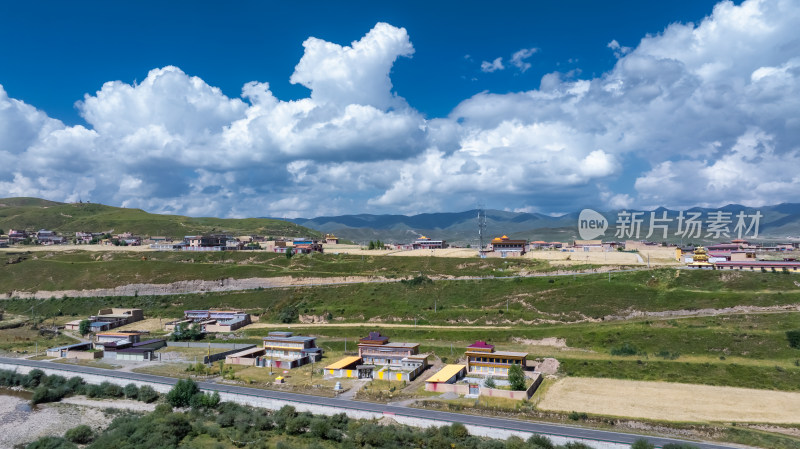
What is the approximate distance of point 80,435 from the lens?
39375 millimetres

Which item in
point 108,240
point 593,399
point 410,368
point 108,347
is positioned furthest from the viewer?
point 108,240

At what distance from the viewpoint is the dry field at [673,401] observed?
38875 millimetres

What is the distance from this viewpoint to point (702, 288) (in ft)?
239

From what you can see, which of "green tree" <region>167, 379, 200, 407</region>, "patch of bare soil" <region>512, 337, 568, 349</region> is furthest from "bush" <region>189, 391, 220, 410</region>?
"patch of bare soil" <region>512, 337, 568, 349</region>

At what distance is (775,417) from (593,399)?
43.9ft

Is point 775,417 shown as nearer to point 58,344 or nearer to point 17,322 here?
point 58,344

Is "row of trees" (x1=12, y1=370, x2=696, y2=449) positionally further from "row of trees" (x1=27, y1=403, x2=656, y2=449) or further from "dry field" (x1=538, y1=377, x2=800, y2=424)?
"dry field" (x1=538, y1=377, x2=800, y2=424)

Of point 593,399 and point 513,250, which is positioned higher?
point 513,250

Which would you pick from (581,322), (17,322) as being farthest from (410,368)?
(17,322)

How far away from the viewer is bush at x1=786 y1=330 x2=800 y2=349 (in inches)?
2032

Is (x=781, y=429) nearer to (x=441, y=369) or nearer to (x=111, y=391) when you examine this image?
(x=441, y=369)

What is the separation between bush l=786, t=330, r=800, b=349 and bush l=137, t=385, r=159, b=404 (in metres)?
67.3

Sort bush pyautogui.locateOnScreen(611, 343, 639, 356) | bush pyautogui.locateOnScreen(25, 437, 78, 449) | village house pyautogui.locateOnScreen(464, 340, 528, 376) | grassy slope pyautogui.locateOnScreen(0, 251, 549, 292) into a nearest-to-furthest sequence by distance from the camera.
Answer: bush pyautogui.locateOnScreen(25, 437, 78, 449) → village house pyautogui.locateOnScreen(464, 340, 528, 376) → bush pyautogui.locateOnScreen(611, 343, 639, 356) → grassy slope pyautogui.locateOnScreen(0, 251, 549, 292)

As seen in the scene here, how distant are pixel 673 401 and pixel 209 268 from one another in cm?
9759
